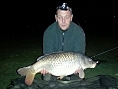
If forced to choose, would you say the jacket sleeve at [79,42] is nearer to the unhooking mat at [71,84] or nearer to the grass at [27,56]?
the unhooking mat at [71,84]

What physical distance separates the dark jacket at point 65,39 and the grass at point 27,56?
2.85 feet

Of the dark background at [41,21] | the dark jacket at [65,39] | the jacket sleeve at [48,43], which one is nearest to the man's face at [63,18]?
the dark jacket at [65,39]

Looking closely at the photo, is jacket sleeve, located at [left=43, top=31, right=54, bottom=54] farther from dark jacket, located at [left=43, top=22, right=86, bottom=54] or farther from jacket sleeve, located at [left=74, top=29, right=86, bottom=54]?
jacket sleeve, located at [left=74, top=29, right=86, bottom=54]

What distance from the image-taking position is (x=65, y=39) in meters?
3.40

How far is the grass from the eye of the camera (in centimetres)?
414

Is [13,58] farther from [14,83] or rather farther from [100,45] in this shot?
[100,45]

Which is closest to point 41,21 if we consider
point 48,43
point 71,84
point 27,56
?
point 27,56

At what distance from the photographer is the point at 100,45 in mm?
6586

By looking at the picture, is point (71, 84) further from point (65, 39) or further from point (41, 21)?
point (41, 21)

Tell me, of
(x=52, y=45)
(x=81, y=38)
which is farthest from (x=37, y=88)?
(x=81, y=38)

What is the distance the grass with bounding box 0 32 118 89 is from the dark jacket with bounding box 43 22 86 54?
0.87 metres

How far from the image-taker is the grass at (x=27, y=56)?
414cm

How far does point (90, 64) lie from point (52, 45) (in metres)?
0.71

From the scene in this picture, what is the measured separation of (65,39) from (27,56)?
2078mm
